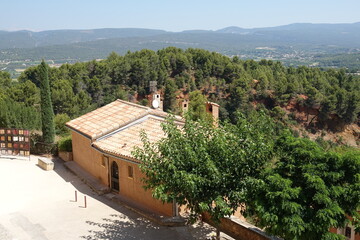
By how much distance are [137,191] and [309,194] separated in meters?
8.49

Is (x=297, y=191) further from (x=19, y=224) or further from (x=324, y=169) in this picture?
(x=19, y=224)

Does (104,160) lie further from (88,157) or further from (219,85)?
(219,85)

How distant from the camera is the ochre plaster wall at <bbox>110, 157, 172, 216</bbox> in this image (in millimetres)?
15164

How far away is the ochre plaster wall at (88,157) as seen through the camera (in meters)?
18.8

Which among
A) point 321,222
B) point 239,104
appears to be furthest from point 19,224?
point 239,104

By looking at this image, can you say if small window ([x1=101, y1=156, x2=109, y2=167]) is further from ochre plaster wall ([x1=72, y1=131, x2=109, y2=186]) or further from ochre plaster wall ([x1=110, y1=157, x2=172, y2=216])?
ochre plaster wall ([x1=110, y1=157, x2=172, y2=216])

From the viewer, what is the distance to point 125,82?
2297 inches

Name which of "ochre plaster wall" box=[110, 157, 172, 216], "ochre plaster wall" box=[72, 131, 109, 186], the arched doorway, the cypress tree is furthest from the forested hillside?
"ochre plaster wall" box=[110, 157, 172, 216]

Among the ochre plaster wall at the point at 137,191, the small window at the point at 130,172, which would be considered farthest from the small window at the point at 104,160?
the small window at the point at 130,172

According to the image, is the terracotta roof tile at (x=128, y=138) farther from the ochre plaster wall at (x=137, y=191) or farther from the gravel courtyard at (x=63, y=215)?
the gravel courtyard at (x=63, y=215)

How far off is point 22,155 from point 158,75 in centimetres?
3664

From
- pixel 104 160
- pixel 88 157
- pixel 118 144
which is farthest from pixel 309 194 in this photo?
pixel 88 157

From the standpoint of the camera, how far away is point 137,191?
16.3 metres

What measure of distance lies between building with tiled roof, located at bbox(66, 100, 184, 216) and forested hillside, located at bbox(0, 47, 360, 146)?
25596 mm
